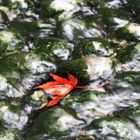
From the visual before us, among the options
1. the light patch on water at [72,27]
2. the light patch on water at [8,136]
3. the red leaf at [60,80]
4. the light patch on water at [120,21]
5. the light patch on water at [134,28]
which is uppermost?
the light patch on water at [8,136]

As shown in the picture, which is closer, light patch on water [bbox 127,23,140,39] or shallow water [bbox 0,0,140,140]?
shallow water [bbox 0,0,140,140]

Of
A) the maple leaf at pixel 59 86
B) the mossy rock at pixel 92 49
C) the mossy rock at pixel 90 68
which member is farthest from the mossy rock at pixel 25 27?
the maple leaf at pixel 59 86

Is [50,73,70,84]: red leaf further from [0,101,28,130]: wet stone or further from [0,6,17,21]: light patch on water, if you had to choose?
[0,6,17,21]: light patch on water

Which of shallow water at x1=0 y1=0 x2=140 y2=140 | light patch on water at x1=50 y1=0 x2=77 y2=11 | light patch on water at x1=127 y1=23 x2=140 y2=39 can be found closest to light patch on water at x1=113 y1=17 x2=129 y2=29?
shallow water at x1=0 y1=0 x2=140 y2=140

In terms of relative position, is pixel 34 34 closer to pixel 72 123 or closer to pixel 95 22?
pixel 95 22

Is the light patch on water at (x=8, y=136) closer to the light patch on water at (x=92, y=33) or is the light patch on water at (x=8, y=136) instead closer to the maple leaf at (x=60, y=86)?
the maple leaf at (x=60, y=86)

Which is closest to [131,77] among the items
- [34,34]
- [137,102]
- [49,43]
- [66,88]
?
[137,102]
